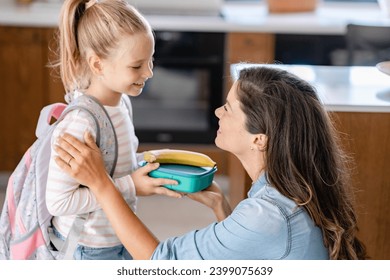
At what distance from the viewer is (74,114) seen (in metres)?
1.63

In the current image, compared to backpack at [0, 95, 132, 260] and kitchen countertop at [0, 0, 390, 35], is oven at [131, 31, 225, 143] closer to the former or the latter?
kitchen countertop at [0, 0, 390, 35]

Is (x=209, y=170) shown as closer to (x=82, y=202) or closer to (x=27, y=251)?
(x=82, y=202)

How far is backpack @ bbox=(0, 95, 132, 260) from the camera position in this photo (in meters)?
1.65

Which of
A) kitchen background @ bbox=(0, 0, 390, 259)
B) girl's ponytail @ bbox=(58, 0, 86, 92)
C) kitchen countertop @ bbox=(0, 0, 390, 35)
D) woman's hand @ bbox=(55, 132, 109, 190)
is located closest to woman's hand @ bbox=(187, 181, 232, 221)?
woman's hand @ bbox=(55, 132, 109, 190)

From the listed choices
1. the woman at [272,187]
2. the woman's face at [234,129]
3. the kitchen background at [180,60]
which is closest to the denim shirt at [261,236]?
the woman at [272,187]

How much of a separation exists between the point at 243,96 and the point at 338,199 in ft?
0.97

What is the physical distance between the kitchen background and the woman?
178 centimetres

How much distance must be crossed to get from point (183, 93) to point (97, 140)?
210cm

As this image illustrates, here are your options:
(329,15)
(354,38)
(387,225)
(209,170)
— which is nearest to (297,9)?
(329,15)

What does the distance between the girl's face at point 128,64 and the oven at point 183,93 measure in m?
1.94

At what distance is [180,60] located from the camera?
3.67 meters

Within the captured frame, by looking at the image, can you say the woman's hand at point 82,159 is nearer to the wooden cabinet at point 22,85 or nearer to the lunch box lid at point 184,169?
the lunch box lid at point 184,169

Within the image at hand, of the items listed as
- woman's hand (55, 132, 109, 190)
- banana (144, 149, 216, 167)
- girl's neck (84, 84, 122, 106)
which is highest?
girl's neck (84, 84, 122, 106)

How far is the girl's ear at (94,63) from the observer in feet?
5.50
